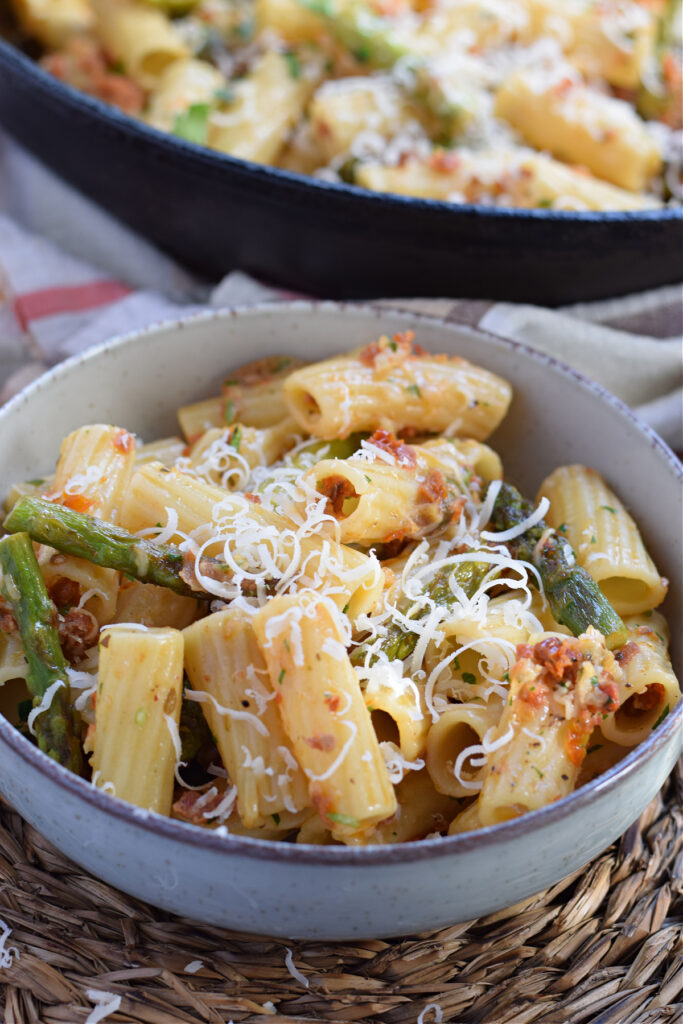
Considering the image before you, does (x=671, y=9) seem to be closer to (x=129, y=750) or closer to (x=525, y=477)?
(x=525, y=477)

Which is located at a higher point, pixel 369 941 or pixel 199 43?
pixel 199 43

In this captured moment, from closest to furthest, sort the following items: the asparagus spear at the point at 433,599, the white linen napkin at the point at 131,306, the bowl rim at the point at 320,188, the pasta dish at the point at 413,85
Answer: the asparagus spear at the point at 433,599 < the bowl rim at the point at 320,188 < the white linen napkin at the point at 131,306 < the pasta dish at the point at 413,85

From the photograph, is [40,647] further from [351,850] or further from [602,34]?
[602,34]

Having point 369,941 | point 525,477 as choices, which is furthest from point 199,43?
point 369,941

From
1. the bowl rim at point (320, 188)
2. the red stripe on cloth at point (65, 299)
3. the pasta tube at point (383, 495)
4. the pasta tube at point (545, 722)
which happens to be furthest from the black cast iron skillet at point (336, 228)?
the pasta tube at point (545, 722)

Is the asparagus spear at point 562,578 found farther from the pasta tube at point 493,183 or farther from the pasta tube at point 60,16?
the pasta tube at point 60,16

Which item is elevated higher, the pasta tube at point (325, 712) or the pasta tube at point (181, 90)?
the pasta tube at point (181, 90)

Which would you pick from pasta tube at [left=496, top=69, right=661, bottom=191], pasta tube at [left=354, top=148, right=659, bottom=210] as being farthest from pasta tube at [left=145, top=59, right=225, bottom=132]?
pasta tube at [left=496, top=69, right=661, bottom=191]

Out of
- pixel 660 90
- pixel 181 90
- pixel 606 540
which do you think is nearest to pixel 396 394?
pixel 606 540
